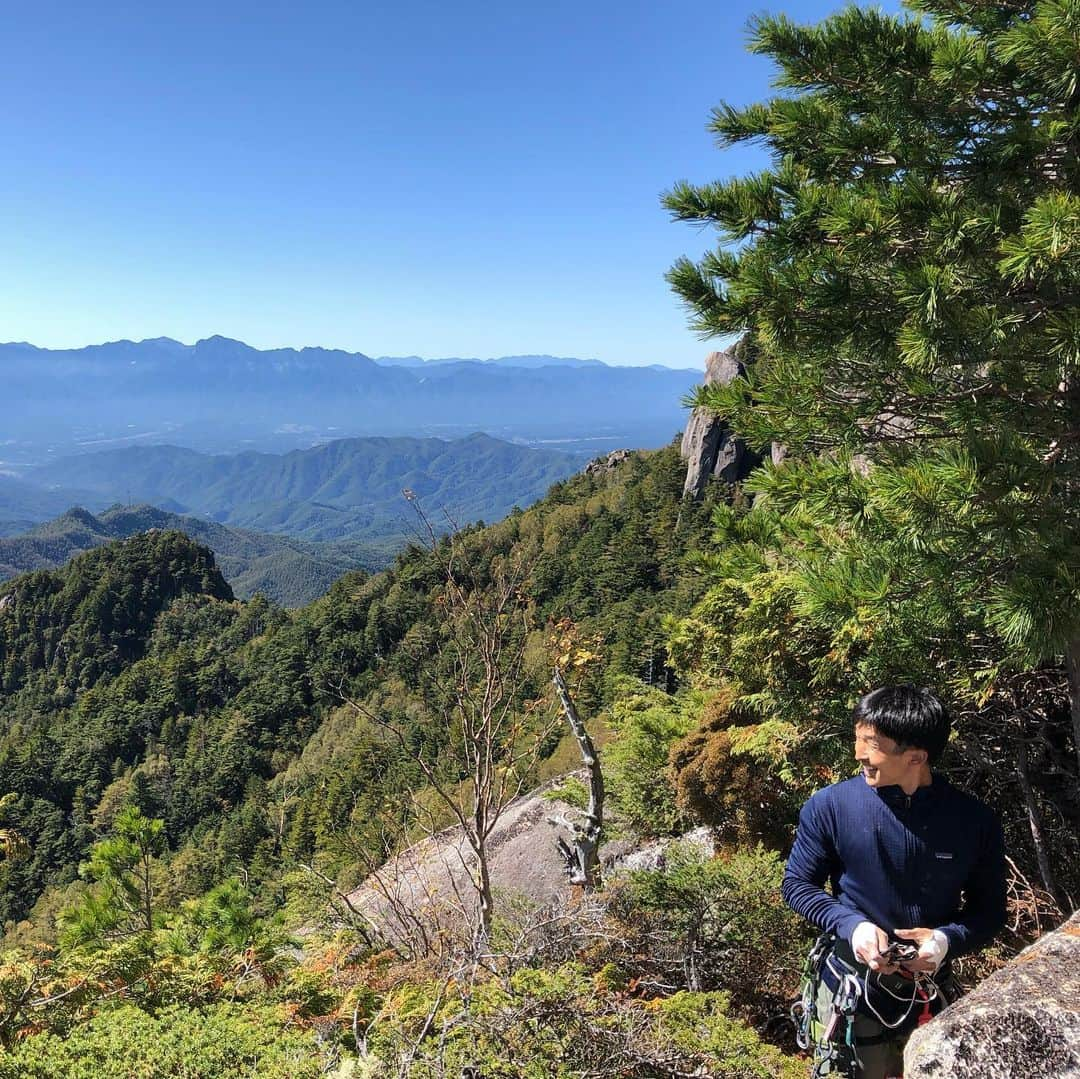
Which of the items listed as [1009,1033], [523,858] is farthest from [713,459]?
[1009,1033]

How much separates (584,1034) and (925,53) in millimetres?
4411

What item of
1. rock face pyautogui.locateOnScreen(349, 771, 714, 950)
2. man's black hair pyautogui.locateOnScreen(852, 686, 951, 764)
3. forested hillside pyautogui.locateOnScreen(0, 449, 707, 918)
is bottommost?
forested hillside pyautogui.locateOnScreen(0, 449, 707, 918)

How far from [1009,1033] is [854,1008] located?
2.37 feet

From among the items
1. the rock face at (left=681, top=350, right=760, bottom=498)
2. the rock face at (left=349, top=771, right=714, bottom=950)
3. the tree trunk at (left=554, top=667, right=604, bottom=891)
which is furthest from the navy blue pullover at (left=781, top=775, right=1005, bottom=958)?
the rock face at (left=681, top=350, right=760, bottom=498)

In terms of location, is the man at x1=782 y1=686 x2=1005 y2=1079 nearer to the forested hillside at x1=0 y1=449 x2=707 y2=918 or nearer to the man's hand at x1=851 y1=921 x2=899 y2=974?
the man's hand at x1=851 y1=921 x2=899 y2=974

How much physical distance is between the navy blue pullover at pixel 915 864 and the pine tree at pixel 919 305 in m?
0.77

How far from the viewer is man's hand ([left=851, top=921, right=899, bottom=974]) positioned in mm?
2023

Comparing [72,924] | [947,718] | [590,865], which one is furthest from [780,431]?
[72,924]

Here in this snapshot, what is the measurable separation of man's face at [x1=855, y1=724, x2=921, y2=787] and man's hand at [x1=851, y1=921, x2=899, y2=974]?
16.7 inches

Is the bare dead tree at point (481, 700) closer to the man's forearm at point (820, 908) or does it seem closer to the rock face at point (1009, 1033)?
the man's forearm at point (820, 908)

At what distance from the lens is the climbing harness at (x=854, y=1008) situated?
217 cm

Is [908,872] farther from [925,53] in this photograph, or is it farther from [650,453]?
[650,453]

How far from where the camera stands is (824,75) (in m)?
3.28

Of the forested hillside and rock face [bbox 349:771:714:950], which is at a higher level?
rock face [bbox 349:771:714:950]
